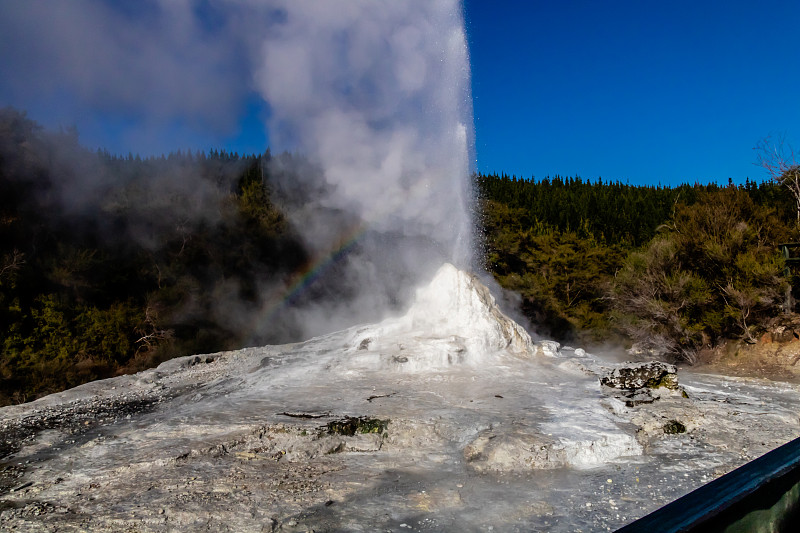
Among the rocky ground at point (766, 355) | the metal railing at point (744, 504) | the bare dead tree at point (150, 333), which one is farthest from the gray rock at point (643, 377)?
the bare dead tree at point (150, 333)

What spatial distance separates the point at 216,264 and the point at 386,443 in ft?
62.1

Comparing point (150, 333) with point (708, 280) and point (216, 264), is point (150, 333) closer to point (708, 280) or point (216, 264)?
point (216, 264)

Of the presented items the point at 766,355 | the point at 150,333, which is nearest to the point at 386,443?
the point at 766,355

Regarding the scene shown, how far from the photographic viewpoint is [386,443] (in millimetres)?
Answer: 5145

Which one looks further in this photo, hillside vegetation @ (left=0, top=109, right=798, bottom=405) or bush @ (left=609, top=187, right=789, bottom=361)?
hillside vegetation @ (left=0, top=109, right=798, bottom=405)

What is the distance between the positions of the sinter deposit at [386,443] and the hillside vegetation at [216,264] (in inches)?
250

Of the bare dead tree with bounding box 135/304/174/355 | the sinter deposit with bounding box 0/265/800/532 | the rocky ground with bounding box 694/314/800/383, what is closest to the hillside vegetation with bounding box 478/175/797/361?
the rocky ground with bounding box 694/314/800/383

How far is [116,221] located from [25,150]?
3880 millimetres

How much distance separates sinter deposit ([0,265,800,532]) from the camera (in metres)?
3.63

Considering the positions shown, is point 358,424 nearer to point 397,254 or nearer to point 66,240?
point 397,254

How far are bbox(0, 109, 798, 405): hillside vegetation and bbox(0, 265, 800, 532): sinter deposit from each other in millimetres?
6353

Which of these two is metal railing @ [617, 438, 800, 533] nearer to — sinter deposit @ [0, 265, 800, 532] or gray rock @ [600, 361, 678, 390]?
sinter deposit @ [0, 265, 800, 532]

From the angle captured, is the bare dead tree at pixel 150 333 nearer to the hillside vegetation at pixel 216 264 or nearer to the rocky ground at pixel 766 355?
the hillside vegetation at pixel 216 264

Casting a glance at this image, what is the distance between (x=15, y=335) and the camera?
52.0 ft
